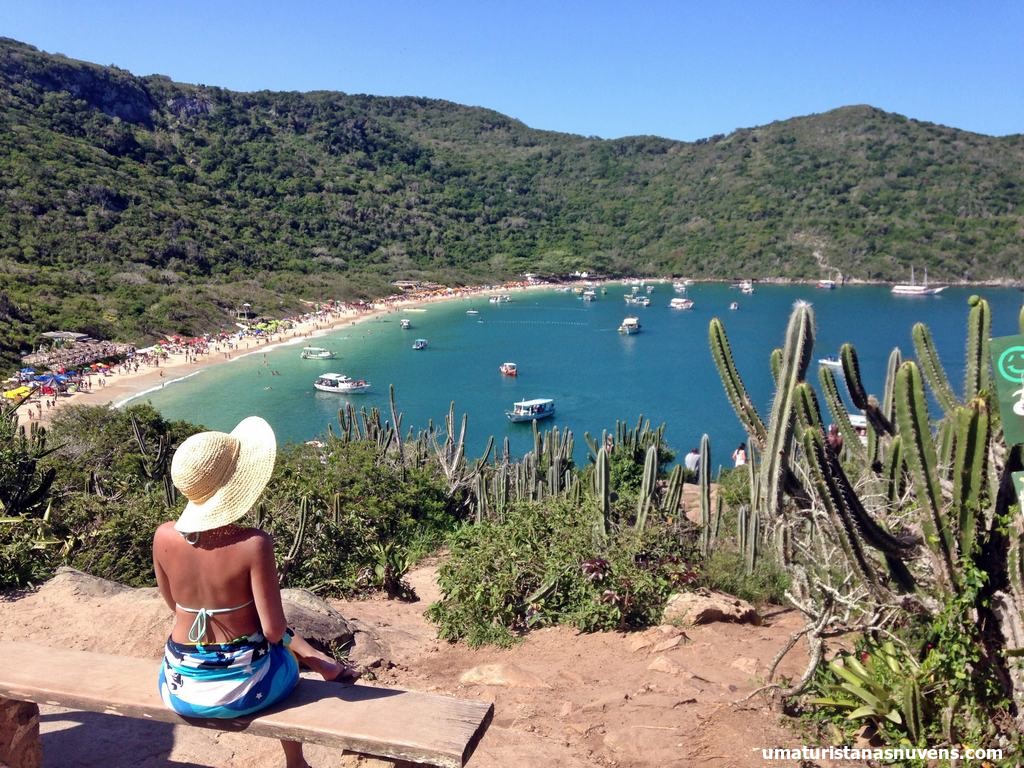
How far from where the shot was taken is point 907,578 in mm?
3766

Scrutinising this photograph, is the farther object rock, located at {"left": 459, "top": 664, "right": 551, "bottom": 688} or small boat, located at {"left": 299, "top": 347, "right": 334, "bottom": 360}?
small boat, located at {"left": 299, "top": 347, "right": 334, "bottom": 360}

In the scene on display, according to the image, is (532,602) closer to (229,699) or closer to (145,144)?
(229,699)

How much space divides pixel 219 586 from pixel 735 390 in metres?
3.15

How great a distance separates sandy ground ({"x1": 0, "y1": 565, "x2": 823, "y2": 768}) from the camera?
3.36 m

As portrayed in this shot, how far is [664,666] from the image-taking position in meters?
4.56

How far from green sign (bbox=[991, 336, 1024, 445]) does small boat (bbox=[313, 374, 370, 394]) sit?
106 ft

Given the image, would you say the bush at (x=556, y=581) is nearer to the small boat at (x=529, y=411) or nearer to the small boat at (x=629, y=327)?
the small boat at (x=529, y=411)

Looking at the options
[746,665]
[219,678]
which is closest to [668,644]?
[746,665]

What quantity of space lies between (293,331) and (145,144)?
41.1 m

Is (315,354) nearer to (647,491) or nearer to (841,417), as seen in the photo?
(647,491)

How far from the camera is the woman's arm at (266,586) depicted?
2.38m

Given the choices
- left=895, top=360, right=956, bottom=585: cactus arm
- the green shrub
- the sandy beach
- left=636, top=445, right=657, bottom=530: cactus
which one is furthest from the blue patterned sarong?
the sandy beach

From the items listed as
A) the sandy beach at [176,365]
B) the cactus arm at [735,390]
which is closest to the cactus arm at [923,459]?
the cactus arm at [735,390]

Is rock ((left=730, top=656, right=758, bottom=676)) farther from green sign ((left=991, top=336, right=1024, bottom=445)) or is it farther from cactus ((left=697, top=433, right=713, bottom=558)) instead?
cactus ((left=697, top=433, right=713, bottom=558))
